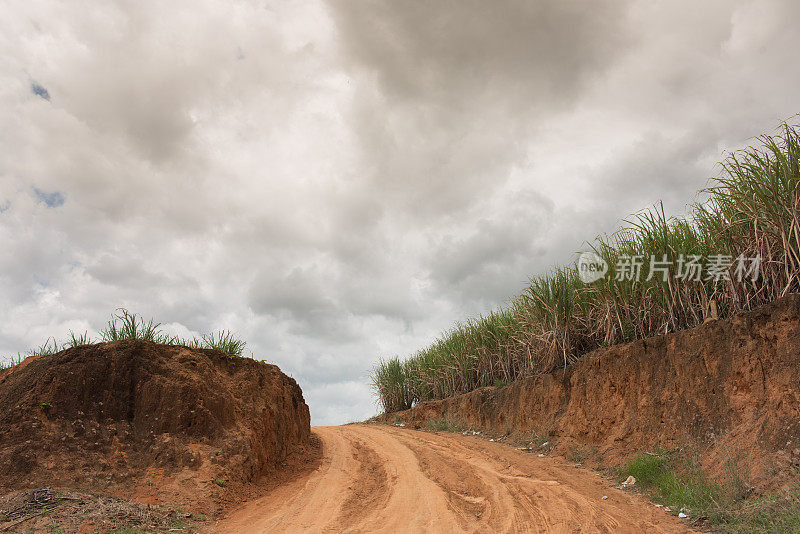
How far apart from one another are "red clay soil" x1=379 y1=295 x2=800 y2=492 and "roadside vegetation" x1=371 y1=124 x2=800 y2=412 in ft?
1.81

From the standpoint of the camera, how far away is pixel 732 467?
578 cm

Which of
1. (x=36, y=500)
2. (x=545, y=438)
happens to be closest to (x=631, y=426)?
(x=545, y=438)

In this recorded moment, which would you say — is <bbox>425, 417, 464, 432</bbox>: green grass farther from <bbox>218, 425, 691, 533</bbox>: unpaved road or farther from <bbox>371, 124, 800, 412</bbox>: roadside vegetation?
<bbox>218, 425, 691, 533</bbox>: unpaved road

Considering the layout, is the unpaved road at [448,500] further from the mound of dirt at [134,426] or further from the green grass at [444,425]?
the green grass at [444,425]

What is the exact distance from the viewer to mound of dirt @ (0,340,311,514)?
618 cm

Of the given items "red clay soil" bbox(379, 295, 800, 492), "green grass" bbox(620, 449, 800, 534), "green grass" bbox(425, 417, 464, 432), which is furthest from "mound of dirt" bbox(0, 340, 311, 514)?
"green grass" bbox(425, 417, 464, 432)

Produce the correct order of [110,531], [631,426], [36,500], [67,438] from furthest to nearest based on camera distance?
1. [631,426]
2. [67,438]
3. [36,500]
4. [110,531]

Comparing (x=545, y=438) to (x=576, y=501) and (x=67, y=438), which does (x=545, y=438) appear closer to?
(x=576, y=501)

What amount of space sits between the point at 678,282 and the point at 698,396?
207 cm

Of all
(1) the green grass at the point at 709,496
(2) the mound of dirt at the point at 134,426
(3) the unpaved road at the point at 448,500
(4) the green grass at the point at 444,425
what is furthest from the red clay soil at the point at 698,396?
(2) the mound of dirt at the point at 134,426

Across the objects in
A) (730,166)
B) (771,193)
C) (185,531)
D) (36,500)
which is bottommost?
(185,531)

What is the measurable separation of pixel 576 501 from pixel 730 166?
5.65 m
